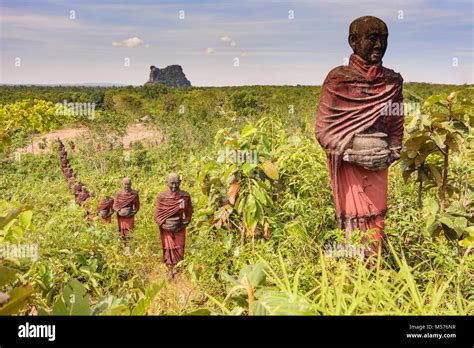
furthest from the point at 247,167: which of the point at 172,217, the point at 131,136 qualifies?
the point at 131,136

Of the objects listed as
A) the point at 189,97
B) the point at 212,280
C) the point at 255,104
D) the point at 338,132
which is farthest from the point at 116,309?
the point at 189,97

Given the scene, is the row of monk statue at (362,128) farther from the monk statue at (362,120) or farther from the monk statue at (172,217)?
the monk statue at (172,217)

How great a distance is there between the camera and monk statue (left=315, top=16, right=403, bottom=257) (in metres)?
2.66

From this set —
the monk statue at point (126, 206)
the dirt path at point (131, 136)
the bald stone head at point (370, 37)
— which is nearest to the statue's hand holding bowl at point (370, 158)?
the bald stone head at point (370, 37)

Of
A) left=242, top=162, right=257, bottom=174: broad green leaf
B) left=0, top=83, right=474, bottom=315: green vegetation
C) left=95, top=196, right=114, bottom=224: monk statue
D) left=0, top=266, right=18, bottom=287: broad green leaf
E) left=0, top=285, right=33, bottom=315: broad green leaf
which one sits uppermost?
left=242, top=162, right=257, bottom=174: broad green leaf

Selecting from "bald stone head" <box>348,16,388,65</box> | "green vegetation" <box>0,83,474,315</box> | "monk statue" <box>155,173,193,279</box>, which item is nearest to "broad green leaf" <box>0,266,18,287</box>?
"green vegetation" <box>0,83,474,315</box>

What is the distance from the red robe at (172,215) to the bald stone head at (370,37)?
2114 millimetres

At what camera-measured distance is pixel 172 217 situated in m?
4.20

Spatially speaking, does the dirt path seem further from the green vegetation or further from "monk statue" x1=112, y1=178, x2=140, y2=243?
"monk statue" x1=112, y1=178, x2=140, y2=243

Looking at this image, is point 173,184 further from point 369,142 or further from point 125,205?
point 369,142

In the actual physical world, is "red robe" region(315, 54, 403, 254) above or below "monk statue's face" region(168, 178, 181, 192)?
above

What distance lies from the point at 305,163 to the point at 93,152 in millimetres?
9816
